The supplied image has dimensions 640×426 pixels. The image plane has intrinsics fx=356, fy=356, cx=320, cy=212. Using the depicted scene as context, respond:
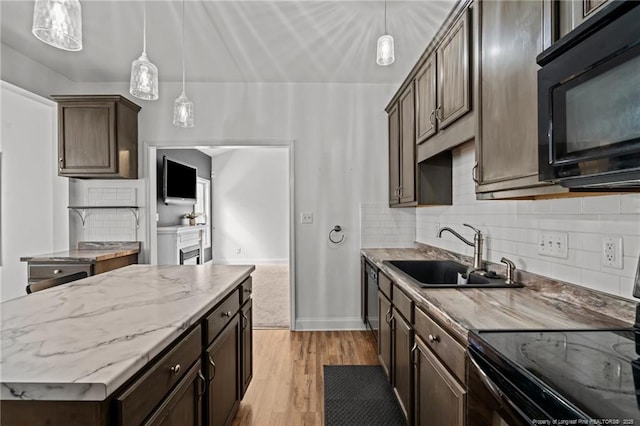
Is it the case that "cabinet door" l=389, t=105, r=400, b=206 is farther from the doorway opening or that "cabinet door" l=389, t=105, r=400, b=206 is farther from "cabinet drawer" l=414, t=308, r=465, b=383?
the doorway opening

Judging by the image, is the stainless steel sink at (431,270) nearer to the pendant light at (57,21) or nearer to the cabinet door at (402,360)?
the cabinet door at (402,360)

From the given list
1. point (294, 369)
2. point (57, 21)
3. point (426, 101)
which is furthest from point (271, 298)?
point (57, 21)

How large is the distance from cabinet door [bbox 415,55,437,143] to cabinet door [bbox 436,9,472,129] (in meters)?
0.11

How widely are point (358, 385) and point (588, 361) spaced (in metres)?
1.97

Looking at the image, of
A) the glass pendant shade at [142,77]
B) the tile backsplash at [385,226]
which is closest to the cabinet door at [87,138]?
the glass pendant shade at [142,77]

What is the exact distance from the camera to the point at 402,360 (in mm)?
2023

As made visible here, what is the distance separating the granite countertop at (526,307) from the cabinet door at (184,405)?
3.15 ft

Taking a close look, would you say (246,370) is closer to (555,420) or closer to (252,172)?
(555,420)

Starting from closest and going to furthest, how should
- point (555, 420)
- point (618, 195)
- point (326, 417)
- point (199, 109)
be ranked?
point (555, 420) < point (618, 195) < point (326, 417) < point (199, 109)

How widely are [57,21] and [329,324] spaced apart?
3.34 meters

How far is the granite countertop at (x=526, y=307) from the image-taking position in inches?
46.3

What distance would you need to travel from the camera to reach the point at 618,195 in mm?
1257

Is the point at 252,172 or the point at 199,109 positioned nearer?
the point at 199,109

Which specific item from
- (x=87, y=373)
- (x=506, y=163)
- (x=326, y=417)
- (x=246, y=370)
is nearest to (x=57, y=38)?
(x=87, y=373)
